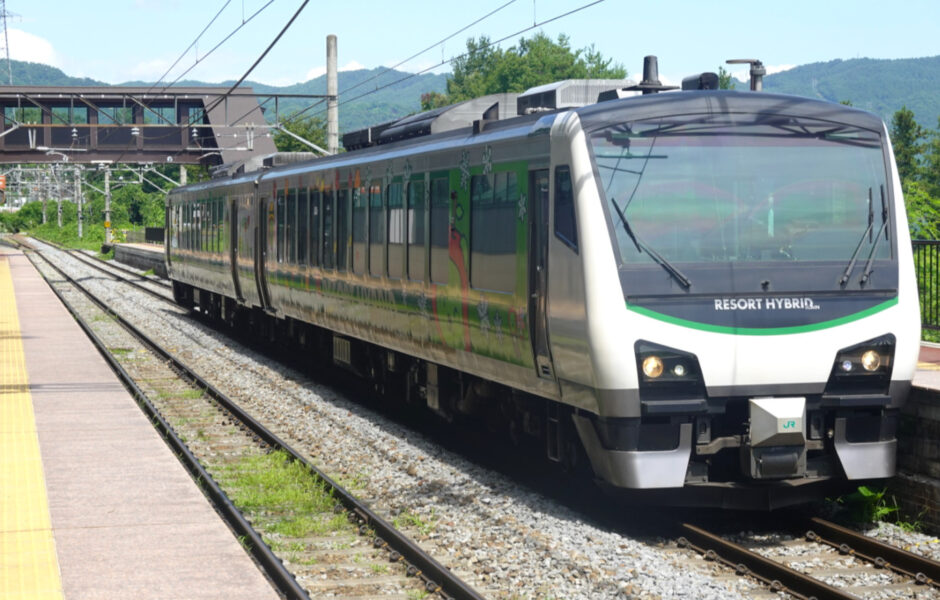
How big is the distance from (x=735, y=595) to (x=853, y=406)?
6.49ft

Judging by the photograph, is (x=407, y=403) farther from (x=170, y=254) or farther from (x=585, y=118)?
(x=170, y=254)

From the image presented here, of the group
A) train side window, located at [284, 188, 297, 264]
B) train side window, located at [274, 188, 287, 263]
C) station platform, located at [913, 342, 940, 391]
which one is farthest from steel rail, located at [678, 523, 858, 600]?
train side window, located at [274, 188, 287, 263]

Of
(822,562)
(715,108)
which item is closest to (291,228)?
(715,108)

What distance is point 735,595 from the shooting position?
7.34 metres

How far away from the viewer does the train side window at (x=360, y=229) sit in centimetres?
1500

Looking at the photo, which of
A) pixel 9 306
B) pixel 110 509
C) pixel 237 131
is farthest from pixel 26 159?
pixel 110 509

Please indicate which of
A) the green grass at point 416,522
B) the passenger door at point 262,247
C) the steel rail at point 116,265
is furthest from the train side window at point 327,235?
the steel rail at point 116,265

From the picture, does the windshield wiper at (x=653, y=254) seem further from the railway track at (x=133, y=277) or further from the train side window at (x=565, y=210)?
the railway track at (x=133, y=277)

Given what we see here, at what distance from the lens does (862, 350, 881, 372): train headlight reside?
8820mm

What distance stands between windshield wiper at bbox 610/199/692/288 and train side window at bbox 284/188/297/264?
1062 cm

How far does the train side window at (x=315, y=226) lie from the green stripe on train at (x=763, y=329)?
30.8 feet

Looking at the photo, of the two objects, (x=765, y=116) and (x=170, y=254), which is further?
(x=170, y=254)

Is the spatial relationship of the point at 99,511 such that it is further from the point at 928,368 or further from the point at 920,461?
the point at 928,368

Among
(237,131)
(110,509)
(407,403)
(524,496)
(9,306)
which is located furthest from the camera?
(237,131)
